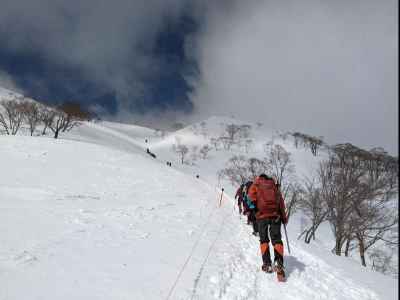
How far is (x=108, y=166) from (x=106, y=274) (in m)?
18.0

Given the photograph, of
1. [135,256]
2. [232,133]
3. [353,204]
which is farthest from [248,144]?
[135,256]

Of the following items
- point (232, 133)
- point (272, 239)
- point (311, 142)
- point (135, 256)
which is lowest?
point (135, 256)

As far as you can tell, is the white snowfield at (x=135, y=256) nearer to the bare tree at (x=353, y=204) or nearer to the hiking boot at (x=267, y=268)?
the hiking boot at (x=267, y=268)

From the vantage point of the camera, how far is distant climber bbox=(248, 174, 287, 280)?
212 inches

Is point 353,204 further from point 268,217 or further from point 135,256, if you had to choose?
point 135,256

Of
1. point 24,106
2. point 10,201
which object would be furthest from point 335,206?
point 24,106

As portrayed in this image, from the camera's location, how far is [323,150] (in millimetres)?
113062

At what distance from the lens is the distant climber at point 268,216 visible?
539cm

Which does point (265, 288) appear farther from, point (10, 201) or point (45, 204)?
point (10, 201)

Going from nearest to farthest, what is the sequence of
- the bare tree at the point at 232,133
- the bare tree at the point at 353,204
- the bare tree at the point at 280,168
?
the bare tree at the point at 353,204, the bare tree at the point at 280,168, the bare tree at the point at 232,133

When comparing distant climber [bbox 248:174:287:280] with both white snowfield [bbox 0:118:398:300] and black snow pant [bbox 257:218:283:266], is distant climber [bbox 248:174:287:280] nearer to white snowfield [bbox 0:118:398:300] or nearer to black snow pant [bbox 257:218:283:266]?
black snow pant [bbox 257:218:283:266]

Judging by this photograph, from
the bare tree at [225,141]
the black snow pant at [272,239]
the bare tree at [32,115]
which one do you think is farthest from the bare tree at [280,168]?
the bare tree at [225,141]

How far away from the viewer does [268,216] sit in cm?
559

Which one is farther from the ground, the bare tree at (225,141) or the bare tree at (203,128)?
the bare tree at (203,128)
